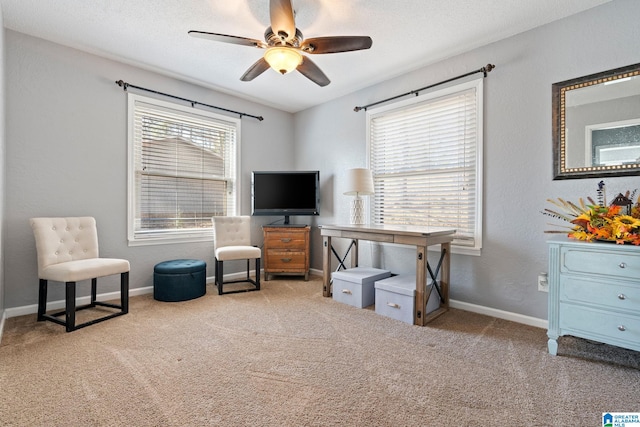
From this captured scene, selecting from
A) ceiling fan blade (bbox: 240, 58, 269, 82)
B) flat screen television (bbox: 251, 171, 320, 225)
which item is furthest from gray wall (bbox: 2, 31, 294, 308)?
ceiling fan blade (bbox: 240, 58, 269, 82)

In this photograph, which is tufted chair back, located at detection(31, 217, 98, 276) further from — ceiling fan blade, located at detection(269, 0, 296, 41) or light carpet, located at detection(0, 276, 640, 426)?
ceiling fan blade, located at detection(269, 0, 296, 41)

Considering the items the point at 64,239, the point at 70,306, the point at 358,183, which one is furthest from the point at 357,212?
the point at 64,239

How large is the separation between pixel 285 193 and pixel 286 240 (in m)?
0.68

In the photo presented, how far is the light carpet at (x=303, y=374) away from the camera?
144 centimetres

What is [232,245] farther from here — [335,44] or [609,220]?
[609,220]

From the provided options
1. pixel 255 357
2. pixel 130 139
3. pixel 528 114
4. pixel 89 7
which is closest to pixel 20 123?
pixel 130 139

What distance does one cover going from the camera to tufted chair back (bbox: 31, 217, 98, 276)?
8.39ft

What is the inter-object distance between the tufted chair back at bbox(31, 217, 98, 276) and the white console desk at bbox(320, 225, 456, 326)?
90.6 inches

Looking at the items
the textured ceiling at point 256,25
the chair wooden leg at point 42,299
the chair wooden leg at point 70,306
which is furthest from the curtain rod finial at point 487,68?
the chair wooden leg at point 42,299

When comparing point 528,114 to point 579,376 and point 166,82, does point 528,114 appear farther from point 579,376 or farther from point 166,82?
point 166,82

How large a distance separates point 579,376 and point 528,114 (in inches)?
78.1

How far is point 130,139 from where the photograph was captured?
3.35m

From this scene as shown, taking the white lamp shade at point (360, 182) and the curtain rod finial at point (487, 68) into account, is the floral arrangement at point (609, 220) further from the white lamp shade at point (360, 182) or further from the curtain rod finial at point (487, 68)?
the white lamp shade at point (360, 182)

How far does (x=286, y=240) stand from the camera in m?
4.12
